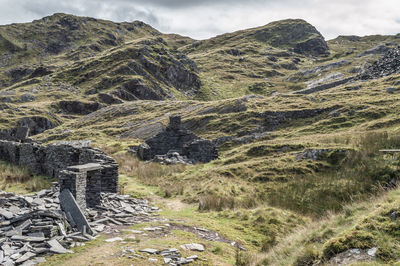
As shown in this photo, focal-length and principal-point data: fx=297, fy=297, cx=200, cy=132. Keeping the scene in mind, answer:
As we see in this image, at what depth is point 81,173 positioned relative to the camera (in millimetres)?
13070

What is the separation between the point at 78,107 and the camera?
3632 inches

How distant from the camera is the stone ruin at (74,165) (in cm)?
1279

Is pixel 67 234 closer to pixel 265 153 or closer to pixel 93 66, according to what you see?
pixel 265 153

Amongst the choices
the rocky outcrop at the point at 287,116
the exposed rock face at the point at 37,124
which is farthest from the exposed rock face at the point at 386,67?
the exposed rock face at the point at 37,124

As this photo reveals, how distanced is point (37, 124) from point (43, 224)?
2945 inches

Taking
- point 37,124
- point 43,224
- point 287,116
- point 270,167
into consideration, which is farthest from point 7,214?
point 37,124

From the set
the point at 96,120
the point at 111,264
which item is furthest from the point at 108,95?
the point at 111,264

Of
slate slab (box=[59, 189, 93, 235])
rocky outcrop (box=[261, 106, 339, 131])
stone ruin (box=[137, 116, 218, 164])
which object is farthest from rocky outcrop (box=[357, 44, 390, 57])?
slate slab (box=[59, 189, 93, 235])

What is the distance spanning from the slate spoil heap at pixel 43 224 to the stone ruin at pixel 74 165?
813mm

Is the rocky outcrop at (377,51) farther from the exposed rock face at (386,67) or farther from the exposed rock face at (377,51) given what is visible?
the exposed rock face at (386,67)

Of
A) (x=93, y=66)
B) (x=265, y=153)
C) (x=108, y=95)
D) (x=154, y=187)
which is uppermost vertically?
(x=93, y=66)

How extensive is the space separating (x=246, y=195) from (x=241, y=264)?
8512 mm

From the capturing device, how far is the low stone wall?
42.0 feet

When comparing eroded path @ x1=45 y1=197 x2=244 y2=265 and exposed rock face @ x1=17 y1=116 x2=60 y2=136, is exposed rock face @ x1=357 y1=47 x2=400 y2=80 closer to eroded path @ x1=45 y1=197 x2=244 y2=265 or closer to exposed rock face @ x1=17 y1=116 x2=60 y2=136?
eroded path @ x1=45 y1=197 x2=244 y2=265
